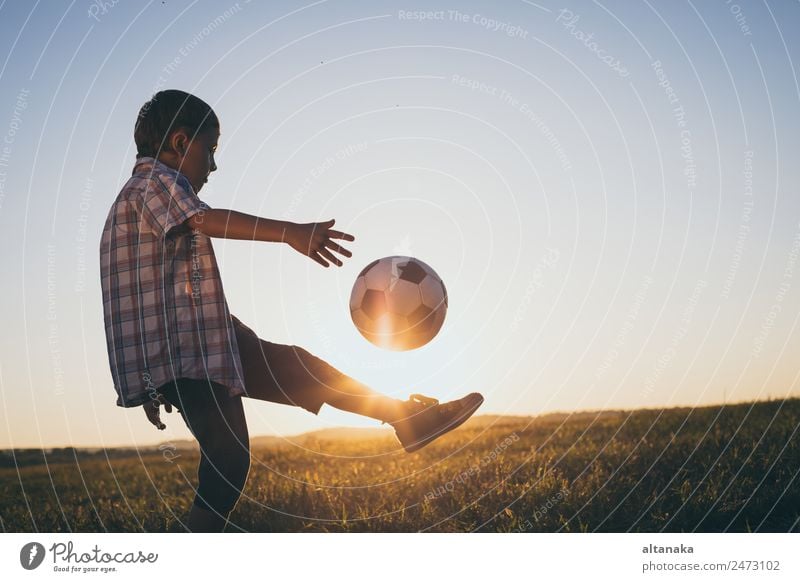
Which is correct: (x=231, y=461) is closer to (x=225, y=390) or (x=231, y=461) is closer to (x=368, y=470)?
(x=225, y=390)

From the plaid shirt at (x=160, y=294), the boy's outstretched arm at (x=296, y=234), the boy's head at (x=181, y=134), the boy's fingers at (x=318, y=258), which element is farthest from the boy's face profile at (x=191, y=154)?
the boy's fingers at (x=318, y=258)

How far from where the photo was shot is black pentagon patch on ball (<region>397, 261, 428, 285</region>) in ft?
25.7

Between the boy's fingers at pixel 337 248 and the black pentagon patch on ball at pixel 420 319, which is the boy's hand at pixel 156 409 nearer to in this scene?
the boy's fingers at pixel 337 248

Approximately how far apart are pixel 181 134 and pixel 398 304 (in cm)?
253

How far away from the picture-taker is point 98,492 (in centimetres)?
932

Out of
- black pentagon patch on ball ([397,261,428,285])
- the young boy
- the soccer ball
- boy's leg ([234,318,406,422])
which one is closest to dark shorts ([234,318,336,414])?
boy's leg ([234,318,406,422])

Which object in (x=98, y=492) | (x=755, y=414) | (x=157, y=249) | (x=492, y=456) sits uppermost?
(x=157, y=249)

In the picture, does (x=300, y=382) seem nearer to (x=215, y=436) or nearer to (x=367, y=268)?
(x=215, y=436)

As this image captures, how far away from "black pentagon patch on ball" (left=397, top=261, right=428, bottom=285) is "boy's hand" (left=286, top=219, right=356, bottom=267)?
7.81 feet

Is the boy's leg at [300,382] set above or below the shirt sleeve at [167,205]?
below

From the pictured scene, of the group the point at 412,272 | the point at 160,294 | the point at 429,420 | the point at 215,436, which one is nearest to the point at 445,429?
the point at 429,420

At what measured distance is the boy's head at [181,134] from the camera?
6.11 m
